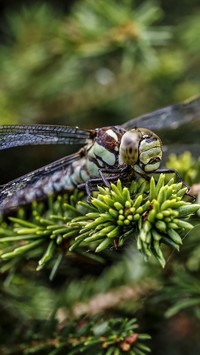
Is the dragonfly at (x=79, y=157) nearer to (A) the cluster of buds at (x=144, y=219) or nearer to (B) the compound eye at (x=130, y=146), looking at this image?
(B) the compound eye at (x=130, y=146)

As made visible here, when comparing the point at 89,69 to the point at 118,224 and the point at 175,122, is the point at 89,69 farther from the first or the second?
the point at 118,224

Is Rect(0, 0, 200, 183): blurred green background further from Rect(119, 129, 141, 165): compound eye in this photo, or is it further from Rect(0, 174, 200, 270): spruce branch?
Rect(0, 174, 200, 270): spruce branch

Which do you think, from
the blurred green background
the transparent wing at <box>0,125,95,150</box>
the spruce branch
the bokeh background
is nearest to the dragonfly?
the transparent wing at <box>0,125,95,150</box>

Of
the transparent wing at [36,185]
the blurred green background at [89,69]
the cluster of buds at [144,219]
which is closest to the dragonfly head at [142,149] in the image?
the cluster of buds at [144,219]

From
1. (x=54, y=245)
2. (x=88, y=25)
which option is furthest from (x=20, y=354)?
(x=88, y=25)

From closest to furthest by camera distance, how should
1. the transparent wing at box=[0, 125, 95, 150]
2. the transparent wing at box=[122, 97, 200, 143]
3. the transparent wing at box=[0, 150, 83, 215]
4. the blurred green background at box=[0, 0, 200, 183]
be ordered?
the transparent wing at box=[0, 150, 83, 215] → the transparent wing at box=[0, 125, 95, 150] → the transparent wing at box=[122, 97, 200, 143] → the blurred green background at box=[0, 0, 200, 183]
